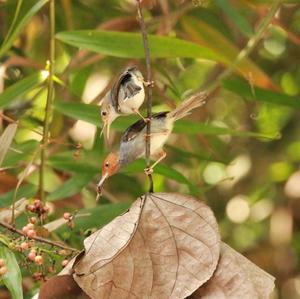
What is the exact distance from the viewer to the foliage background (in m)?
1.22

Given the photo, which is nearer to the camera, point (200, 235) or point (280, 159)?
point (200, 235)

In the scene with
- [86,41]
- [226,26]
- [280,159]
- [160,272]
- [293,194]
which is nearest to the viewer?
[160,272]

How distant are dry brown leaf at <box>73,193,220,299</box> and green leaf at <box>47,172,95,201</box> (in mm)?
445

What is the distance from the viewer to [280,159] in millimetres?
2189

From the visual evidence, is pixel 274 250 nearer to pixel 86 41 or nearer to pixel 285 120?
pixel 285 120

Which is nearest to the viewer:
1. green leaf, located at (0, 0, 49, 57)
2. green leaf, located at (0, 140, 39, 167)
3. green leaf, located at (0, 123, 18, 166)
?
green leaf, located at (0, 123, 18, 166)

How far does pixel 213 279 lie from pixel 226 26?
1012 mm

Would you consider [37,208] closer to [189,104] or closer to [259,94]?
[189,104]

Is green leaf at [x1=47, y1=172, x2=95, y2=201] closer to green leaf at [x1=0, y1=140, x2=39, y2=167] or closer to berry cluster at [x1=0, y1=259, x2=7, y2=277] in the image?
green leaf at [x1=0, y1=140, x2=39, y2=167]

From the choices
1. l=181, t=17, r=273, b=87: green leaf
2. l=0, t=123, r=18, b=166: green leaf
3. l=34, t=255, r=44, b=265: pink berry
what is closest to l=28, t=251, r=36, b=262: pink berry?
l=34, t=255, r=44, b=265: pink berry

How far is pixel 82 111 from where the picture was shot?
1.23 metres

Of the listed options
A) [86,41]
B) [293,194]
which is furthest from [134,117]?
[293,194]

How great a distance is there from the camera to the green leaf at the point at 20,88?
3.91 ft

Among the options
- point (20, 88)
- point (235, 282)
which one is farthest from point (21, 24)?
point (235, 282)
